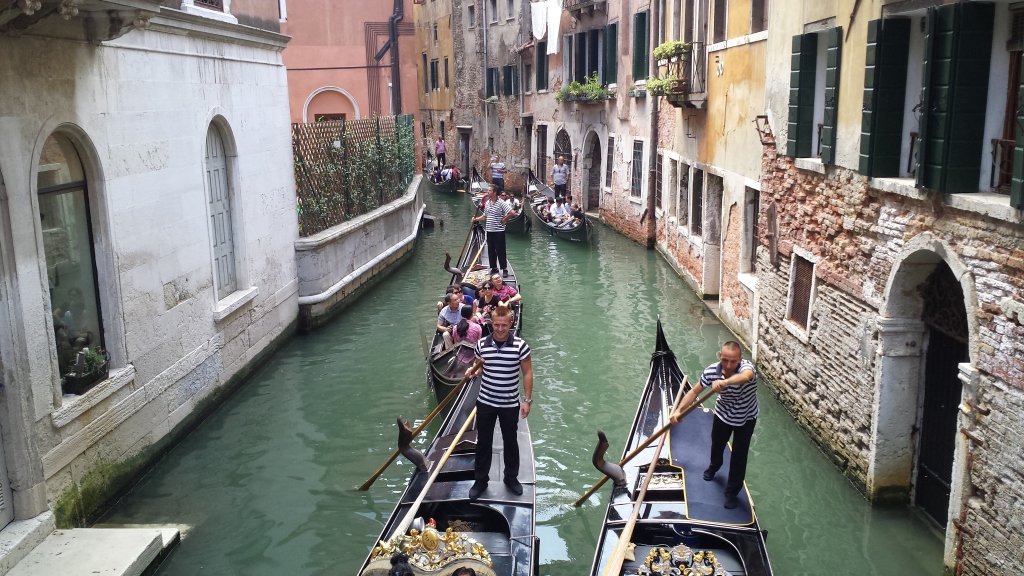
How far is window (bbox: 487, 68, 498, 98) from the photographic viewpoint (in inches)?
998

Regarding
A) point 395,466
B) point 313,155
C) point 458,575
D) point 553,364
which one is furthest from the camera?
point 313,155

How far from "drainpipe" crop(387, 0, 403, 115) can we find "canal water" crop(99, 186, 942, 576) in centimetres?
1326

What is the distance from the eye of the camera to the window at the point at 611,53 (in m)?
16.0

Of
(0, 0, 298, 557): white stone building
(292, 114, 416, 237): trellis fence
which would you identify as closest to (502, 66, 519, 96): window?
(292, 114, 416, 237): trellis fence

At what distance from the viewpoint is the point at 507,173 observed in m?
24.7

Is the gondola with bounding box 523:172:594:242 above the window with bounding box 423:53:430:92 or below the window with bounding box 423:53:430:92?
below

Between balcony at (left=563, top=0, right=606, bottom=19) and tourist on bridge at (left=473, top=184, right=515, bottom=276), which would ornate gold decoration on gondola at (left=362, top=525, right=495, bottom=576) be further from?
balcony at (left=563, top=0, right=606, bottom=19)

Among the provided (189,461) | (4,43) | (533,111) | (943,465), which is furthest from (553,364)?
(533,111)

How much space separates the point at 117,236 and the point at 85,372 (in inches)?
38.0

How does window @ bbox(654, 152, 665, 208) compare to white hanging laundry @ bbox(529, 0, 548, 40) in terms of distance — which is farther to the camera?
white hanging laundry @ bbox(529, 0, 548, 40)

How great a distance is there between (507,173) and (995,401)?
69.0 ft

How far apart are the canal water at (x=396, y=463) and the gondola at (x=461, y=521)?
1.63 feet

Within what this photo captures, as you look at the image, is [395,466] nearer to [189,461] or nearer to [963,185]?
[189,461]

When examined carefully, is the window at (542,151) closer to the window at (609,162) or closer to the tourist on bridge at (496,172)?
the tourist on bridge at (496,172)
